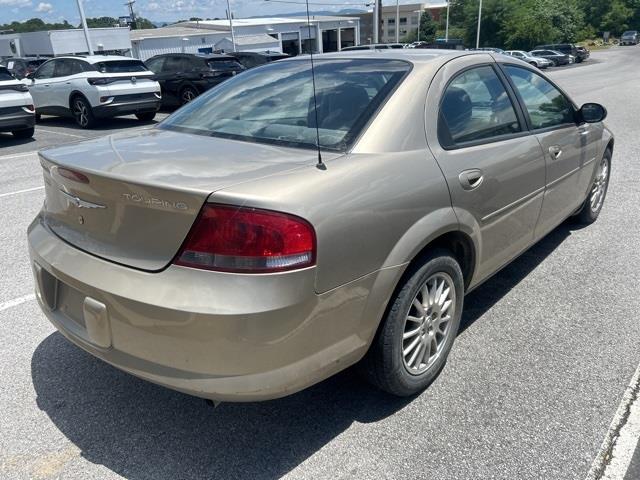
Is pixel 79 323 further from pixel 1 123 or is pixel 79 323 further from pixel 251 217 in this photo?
pixel 1 123

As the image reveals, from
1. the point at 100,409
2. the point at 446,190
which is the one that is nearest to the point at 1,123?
the point at 100,409

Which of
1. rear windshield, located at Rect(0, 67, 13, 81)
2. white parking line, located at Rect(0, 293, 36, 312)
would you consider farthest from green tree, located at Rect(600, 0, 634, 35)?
white parking line, located at Rect(0, 293, 36, 312)

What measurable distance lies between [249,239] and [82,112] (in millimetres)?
12140

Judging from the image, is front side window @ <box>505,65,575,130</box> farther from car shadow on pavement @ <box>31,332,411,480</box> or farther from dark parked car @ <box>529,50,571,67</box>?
dark parked car @ <box>529,50,571,67</box>

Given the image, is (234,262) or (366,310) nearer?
(234,262)

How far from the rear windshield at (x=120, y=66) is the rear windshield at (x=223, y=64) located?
2.81 metres

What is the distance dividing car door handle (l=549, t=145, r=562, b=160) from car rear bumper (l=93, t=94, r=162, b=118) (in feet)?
35.0

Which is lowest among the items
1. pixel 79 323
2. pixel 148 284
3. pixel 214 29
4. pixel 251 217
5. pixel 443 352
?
pixel 214 29

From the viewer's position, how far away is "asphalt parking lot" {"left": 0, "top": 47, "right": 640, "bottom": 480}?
2.33 m

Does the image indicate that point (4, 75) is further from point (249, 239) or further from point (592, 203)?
point (249, 239)

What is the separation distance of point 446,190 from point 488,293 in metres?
1.52

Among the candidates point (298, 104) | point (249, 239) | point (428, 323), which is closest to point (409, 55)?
point (298, 104)

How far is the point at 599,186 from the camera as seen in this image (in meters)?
5.09

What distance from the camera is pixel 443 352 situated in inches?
114
